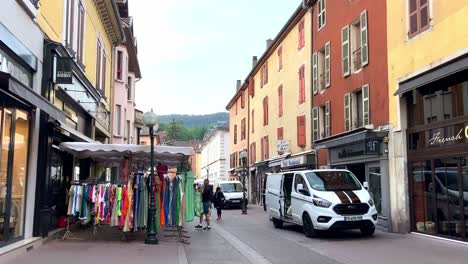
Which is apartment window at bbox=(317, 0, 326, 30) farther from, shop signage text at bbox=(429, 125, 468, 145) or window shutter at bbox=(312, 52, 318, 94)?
shop signage text at bbox=(429, 125, 468, 145)

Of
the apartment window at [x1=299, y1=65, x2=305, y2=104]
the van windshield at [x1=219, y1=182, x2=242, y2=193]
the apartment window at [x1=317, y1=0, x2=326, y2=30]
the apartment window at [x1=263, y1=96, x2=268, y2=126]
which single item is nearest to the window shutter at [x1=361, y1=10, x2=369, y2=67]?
the apartment window at [x1=317, y1=0, x2=326, y2=30]

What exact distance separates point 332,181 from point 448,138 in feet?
12.2

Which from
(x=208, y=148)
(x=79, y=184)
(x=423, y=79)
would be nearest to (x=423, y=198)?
(x=423, y=79)

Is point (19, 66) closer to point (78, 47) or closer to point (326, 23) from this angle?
point (78, 47)

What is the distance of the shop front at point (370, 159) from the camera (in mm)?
17641

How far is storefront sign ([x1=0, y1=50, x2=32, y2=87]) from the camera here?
32.0 ft

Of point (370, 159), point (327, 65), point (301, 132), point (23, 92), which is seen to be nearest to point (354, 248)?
point (370, 159)

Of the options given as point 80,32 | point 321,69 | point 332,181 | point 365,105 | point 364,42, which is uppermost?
point 321,69

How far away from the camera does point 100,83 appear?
23.2 meters

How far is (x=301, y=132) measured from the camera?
94.5 feet

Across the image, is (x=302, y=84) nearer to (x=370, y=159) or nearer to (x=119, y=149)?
(x=370, y=159)

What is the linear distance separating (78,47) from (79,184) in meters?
5.74

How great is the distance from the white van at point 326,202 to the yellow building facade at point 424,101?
5.40 feet

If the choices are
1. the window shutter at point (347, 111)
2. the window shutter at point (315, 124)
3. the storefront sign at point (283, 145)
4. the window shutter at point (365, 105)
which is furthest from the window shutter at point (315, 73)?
the window shutter at point (365, 105)
